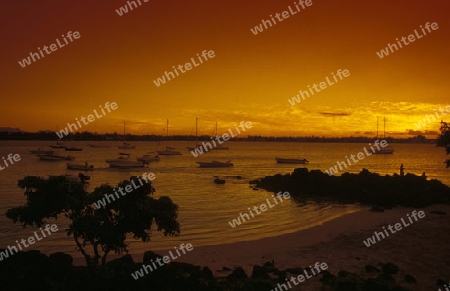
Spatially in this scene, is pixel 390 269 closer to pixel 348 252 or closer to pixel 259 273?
pixel 348 252

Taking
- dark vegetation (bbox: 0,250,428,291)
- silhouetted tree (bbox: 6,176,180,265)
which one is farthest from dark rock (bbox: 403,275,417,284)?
silhouetted tree (bbox: 6,176,180,265)

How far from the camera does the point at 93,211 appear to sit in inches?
513

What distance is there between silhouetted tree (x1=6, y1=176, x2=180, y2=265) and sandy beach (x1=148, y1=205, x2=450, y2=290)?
4.97 m

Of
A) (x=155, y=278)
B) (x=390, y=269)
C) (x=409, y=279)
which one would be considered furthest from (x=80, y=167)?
(x=409, y=279)

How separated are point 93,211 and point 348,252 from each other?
40.0ft

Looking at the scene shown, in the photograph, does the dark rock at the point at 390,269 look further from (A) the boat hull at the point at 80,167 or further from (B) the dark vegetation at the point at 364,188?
(A) the boat hull at the point at 80,167

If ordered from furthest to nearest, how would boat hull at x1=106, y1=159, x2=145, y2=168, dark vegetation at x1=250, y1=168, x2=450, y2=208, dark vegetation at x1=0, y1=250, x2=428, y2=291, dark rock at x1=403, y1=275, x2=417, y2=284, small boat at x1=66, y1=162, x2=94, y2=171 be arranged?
boat hull at x1=106, y1=159, x2=145, y2=168, small boat at x1=66, y1=162, x2=94, y2=171, dark vegetation at x1=250, y1=168, x2=450, y2=208, dark rock at x1=403, y1=275, x2=417, y2=284, dark vegetation at x1=0, y1=250, x2=428, y2=291

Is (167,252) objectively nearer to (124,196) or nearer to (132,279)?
(132,279)

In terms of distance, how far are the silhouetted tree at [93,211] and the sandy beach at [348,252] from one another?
4.97 m

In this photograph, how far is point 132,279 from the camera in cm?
1338

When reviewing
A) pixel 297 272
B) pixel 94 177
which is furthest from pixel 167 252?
pixel 94 177

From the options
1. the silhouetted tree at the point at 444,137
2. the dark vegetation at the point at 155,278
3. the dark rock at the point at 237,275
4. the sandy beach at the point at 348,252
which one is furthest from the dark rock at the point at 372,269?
the silhouetted tree at the point at 444,137

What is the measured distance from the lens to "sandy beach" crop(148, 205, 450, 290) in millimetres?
16344

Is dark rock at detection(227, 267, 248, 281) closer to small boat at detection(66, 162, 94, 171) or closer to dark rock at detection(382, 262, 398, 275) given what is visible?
dark rock at detection(382, 262, 398, 275)
